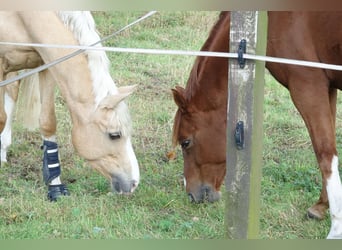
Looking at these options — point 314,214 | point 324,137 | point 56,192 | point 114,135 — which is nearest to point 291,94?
point 324,137

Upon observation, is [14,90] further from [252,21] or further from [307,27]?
[252,21]

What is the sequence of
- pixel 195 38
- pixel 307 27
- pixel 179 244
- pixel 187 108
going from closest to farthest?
pixel 179 244 < pixel 307 27 < pixel 187 108 < pixel 195 38

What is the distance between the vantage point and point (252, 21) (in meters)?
2.35

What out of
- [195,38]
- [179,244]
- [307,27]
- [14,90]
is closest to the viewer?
[179,244]

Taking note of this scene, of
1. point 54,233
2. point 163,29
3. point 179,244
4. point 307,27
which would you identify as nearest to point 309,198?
point 307,27

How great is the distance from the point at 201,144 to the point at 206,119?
170 mm

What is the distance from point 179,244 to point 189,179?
202 centimetres

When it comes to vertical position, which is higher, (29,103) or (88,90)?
(88,90)

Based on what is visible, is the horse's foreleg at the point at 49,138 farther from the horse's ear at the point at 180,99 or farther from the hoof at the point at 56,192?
the horse's ear at the point at 180,99

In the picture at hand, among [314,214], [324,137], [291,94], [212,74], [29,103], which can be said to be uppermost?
[212,74]

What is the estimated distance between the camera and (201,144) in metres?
3.85

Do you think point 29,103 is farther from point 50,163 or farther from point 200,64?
point 200,64

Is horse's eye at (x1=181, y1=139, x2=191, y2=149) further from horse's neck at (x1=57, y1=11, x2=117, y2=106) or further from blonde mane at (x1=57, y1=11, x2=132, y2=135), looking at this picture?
horse's neck at (x1=57, y1=11, x2=117, y2=106)

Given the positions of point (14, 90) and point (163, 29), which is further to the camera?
point (163, 29)
